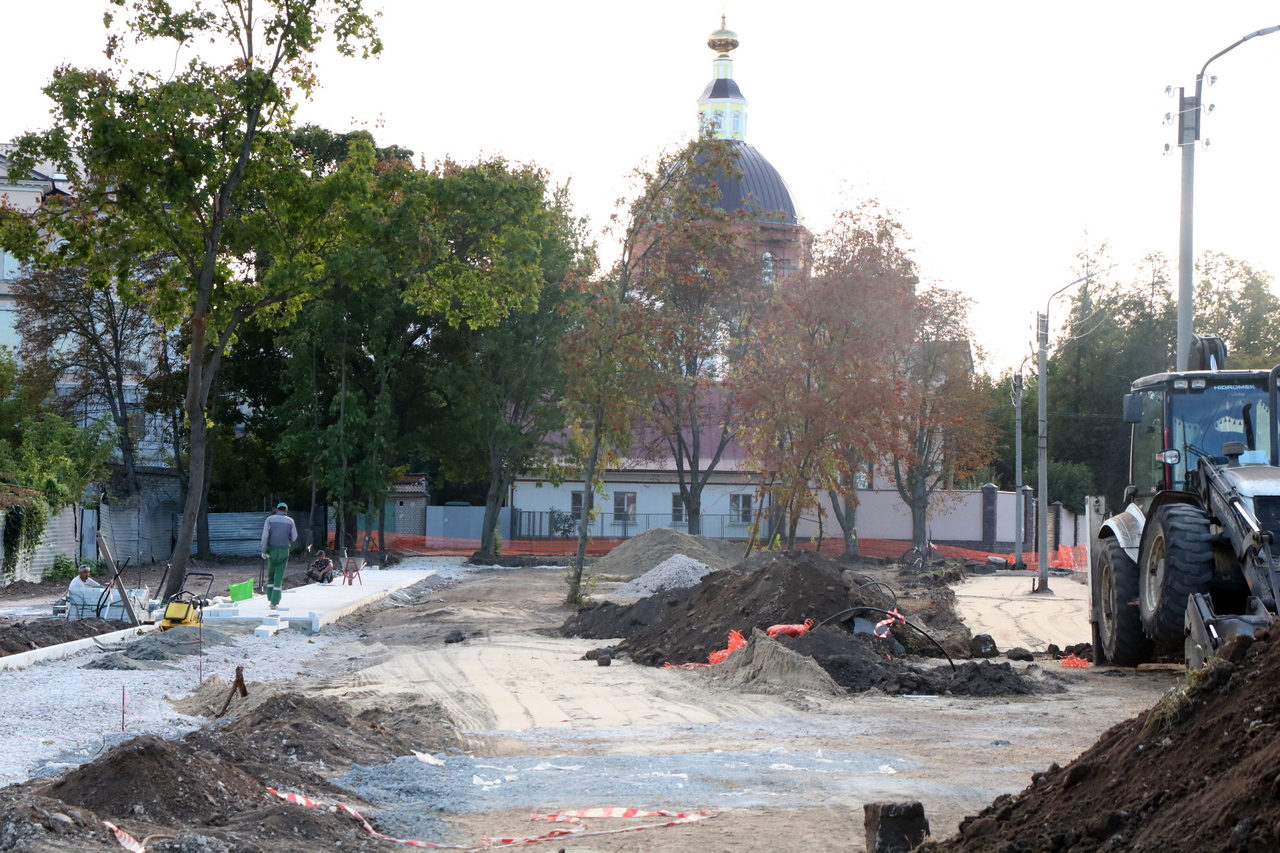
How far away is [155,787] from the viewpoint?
6.68 meters

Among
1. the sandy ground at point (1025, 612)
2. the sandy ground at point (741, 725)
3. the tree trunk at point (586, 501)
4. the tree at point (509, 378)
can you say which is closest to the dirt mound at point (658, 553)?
the tree at point (509, 378)

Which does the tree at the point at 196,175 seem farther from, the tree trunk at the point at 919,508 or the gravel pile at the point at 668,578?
the tree trunk at the point at 919,508

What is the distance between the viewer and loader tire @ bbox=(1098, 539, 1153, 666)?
13.5m

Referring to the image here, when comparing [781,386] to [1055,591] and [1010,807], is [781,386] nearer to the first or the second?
[1055,591]

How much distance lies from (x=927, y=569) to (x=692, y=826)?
1297 inches

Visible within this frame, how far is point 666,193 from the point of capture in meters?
25.6

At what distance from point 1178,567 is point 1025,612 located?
1403 cm

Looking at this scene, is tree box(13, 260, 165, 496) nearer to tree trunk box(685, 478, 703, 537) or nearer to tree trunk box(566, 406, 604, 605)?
tree trunk box(566, 406, 604, 605)

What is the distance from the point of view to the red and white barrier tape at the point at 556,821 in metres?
6.79

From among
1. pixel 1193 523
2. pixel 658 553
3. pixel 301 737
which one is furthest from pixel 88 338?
pixel 1193 523

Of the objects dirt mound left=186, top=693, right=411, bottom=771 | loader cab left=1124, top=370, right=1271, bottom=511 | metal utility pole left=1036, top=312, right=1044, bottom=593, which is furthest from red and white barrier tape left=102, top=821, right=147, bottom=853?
metal utility pole left=1036, top=312, right=1044, bottom=593

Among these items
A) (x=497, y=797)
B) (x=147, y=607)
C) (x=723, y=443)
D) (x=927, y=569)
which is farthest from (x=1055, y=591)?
(x=497, y=797)

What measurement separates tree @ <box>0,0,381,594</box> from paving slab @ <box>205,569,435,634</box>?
182 cm

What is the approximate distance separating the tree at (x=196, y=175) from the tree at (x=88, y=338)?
1477 centimetres
